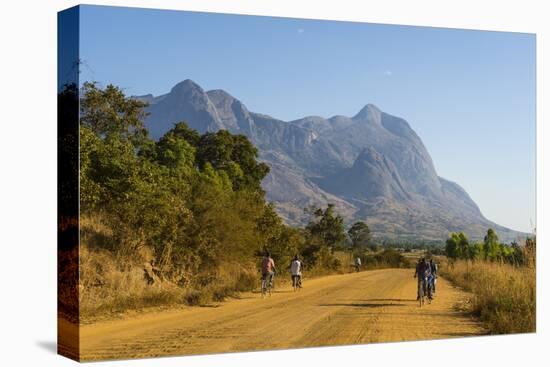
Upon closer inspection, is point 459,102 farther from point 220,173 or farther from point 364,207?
point 220,173

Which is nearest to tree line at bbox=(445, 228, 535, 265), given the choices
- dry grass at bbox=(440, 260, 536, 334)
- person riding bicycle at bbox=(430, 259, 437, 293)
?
dry grass at bbox=(440, 260, 536, 334)

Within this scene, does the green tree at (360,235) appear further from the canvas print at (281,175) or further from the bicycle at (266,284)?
the bicycle at (266,284)

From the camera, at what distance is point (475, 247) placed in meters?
25.6

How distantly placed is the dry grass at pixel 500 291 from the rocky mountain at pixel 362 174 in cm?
88

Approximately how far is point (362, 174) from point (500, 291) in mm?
4480

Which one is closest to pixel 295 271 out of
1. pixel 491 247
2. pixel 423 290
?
pixel 423 290

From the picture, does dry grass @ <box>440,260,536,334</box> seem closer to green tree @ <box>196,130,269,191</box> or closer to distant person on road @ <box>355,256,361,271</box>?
green tree @ <box>196,130,269,191</box>

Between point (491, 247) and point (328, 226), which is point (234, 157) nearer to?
point (328, 226)

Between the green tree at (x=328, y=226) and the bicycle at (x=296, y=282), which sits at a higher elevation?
the green tree at (x=328, y=226)

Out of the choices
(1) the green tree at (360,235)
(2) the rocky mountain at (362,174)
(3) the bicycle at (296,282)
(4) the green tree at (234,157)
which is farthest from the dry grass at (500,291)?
(4) the green tree at (234,157)

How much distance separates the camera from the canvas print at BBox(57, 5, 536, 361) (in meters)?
20.6

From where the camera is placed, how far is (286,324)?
22.2 meters

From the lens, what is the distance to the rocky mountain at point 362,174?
24.1 m

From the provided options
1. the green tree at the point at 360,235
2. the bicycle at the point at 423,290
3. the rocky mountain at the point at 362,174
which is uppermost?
the rocky mountain at the point at 362,174
